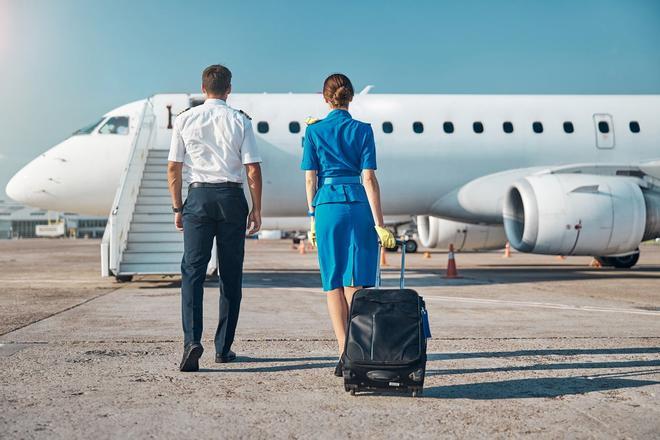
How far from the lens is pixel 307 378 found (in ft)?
12.3

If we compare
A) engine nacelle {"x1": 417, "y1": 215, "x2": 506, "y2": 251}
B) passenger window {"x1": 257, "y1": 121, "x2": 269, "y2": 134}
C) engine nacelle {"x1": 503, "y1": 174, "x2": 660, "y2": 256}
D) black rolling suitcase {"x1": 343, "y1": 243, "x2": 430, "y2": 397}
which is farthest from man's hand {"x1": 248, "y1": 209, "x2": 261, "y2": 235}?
engine nacelle {"x1": 417, "y1": 215, "x2": 506, "y2": 251}

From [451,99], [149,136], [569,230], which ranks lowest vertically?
[569,230]

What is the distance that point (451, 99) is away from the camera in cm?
1323

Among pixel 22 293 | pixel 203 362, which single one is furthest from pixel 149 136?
pixel 203 362

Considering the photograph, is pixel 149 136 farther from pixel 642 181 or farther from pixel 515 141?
pixel 642 181

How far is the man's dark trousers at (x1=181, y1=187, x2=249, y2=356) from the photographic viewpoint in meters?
4.12

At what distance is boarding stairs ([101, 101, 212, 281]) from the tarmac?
231 cm

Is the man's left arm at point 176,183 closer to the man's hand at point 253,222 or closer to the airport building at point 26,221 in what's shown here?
the man's hand at point 253,222

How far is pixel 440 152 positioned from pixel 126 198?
590 cm

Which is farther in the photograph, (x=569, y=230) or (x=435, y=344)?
(x=569, y=230)

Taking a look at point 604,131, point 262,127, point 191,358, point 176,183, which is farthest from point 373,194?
point 604,131

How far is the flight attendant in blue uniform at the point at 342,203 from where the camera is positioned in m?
3.75

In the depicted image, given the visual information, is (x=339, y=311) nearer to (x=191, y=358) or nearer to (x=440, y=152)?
(x=191, y=358)

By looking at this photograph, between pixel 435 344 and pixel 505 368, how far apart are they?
0.97 m
